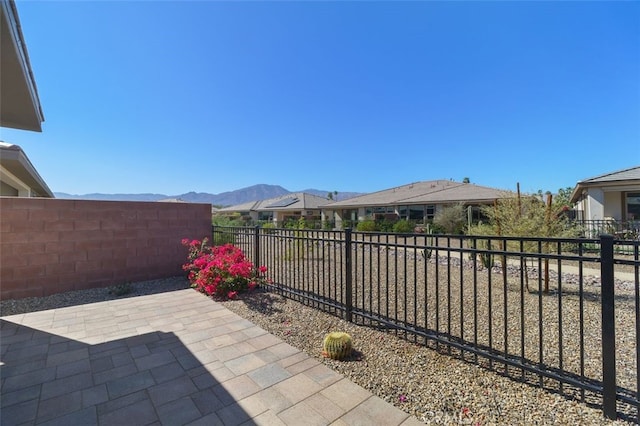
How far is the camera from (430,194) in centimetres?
2409

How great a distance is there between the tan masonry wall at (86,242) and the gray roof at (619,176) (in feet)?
54.4

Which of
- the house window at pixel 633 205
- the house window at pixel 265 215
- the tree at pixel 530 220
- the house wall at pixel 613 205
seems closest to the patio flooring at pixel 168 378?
the tree at pixel 530 220

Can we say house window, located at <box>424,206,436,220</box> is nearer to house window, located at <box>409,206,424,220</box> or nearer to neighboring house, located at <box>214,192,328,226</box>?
house window, located at <box>409,206,424,220</box>

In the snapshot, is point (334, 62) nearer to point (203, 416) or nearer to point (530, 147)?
point (203, 416)

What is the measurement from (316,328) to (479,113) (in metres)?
17.2

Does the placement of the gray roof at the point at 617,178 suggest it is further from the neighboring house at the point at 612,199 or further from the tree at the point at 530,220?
the tree at the point at 530,220

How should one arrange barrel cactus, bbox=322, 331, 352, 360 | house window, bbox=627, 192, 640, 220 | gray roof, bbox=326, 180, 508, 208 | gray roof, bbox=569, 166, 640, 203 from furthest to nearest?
gray roof, bbox=326, 180, 508, 208 → house window, bbox=627, 192, 640, 220 → gray roof, bbox=569, 166, 640, 203 → barrel cactus, bbox=322, 331, 352, 360

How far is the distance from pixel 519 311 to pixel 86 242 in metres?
8.34

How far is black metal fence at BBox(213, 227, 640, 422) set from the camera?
6.63ft

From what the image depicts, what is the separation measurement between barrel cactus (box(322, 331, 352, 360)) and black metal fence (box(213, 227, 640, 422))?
706mm

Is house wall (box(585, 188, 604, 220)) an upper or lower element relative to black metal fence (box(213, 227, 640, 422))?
upper

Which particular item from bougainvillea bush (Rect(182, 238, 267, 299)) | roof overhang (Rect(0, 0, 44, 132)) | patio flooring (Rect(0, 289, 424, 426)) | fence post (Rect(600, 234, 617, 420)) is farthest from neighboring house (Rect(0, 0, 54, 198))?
fence post (Rect(600, 234, 617, 420))

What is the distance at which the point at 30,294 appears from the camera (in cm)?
525

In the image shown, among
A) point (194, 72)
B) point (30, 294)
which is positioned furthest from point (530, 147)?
point (30, 294)
